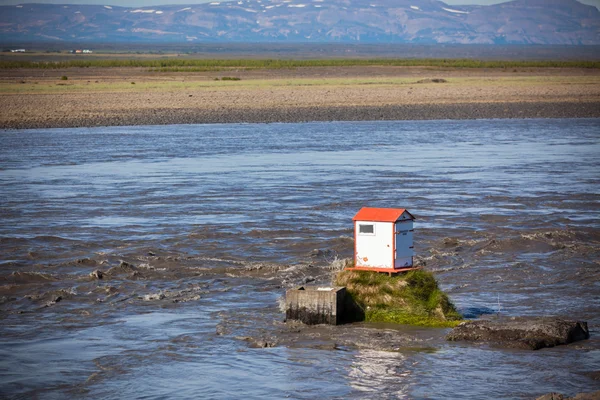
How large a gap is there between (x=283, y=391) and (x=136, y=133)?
3476cm

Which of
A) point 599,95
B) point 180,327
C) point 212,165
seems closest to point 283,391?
point 180,327

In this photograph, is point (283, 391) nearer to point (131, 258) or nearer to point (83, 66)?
point (131, 258)

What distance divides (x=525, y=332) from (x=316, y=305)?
3287 mm

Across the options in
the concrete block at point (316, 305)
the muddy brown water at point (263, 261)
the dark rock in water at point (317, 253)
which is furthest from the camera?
the dark rock in water at point (317, 253)

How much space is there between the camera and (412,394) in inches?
461

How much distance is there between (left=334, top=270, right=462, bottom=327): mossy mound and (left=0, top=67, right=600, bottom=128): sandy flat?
35.7 metres

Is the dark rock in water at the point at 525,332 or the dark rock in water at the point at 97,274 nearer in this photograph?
the dark rock in water at the point at 525,332

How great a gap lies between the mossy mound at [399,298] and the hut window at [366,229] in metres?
0.67

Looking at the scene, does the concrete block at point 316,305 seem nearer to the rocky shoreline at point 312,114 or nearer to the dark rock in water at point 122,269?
the dark rock in water at point 122,269

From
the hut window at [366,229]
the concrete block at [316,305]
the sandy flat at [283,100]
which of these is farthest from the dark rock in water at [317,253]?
the sandy flat at [283,100]

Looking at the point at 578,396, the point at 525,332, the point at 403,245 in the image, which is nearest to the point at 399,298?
the point at 403,245

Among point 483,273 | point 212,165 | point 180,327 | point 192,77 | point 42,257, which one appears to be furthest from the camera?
point 192,77

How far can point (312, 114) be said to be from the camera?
52.7 m

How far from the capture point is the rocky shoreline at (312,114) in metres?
49.3
